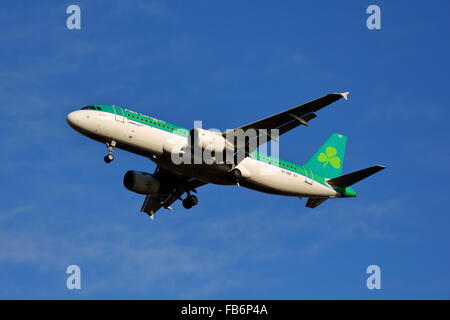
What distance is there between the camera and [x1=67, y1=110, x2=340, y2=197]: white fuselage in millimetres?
50406

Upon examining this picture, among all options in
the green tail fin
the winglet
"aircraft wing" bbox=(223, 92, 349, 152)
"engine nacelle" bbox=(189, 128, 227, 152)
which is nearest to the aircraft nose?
"engine nacelle" bbox=(189, 128, 227, 152)

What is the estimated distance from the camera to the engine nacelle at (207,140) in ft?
168

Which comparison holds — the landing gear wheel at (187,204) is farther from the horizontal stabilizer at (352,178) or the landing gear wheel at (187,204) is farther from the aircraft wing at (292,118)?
the horizontal stabilizer at (352,178)

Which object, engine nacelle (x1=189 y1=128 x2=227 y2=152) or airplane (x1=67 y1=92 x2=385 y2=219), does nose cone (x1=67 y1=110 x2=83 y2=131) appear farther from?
engine nacelle (x1=189 y1=128 x2=227 y2=152)

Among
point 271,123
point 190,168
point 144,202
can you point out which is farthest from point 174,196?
point 271,123

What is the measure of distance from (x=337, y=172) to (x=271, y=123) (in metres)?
13.3

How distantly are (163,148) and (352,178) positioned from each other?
14.7 meters

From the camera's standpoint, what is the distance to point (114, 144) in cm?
5094

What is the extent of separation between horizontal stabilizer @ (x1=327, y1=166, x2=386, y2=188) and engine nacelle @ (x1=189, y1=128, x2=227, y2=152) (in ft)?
33.7

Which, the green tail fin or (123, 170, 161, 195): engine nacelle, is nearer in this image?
(123, 170, 161, 195): engine nacelle

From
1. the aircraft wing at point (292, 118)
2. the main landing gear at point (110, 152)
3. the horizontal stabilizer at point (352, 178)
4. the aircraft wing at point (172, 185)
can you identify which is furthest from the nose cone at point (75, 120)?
the horizontal stabilizer at point (352, 178)

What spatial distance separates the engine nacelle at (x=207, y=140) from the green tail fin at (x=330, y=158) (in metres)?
11.3

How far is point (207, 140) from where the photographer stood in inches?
2035

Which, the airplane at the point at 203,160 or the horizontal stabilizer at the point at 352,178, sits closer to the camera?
the airplane at the point at 203,160
